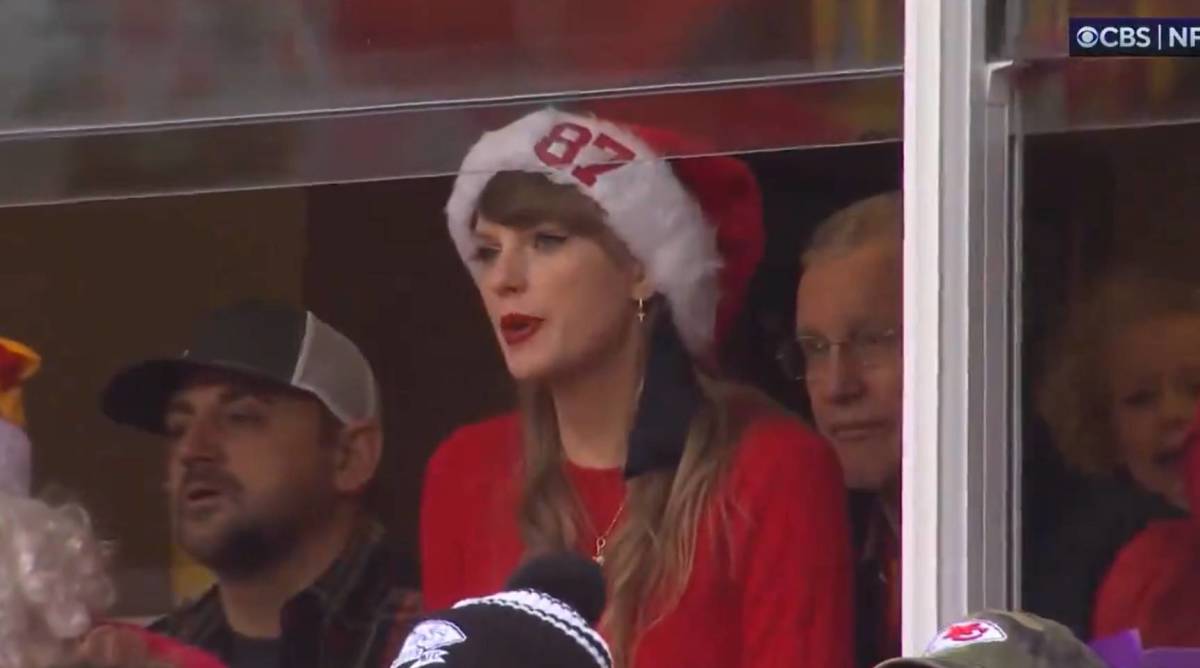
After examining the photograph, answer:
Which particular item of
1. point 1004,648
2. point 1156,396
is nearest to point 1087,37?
point 1156,396

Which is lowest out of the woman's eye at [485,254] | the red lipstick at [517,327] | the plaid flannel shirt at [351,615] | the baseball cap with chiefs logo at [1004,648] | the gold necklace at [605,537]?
the plaid flannel shirt at [351,615]

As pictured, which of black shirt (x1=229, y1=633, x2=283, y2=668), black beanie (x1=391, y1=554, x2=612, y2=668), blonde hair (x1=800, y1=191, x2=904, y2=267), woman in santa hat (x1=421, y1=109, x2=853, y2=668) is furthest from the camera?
black shirt (x1=229, y1=633, x2=283, y2=668)

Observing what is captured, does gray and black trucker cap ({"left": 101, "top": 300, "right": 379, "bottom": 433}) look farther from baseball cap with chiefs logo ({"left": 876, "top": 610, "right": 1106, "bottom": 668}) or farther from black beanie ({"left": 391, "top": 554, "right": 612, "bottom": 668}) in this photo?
baseball cap with chiefs logo ({"left": 876, "top": 610, "right": 1106, "bottom": 668})

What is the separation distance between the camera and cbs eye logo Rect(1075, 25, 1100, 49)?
3.46m

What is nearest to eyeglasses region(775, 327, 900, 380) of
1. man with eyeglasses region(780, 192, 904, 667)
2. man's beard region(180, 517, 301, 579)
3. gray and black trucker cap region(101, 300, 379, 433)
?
man with eyeglasses region(780, 192, 904, 667)

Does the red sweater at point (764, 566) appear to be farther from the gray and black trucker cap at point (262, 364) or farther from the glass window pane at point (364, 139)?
the glass window pane at point (364, 139)

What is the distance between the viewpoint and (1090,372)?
11.7ft

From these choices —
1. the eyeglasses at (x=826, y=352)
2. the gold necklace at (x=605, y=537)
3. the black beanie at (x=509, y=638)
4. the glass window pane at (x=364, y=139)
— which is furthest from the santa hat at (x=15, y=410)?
the black beanie at (x=509, y=638)

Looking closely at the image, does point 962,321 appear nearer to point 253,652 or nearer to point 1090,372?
point 1090,372

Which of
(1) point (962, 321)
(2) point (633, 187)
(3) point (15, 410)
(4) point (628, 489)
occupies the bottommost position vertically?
(4) point (628, 489)

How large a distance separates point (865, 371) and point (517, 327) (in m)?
0.63

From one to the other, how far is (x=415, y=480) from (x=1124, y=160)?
1.32 meters

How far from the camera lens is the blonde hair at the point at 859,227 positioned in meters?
3.59

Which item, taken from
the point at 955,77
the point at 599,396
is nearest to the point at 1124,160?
the point at 955,77
